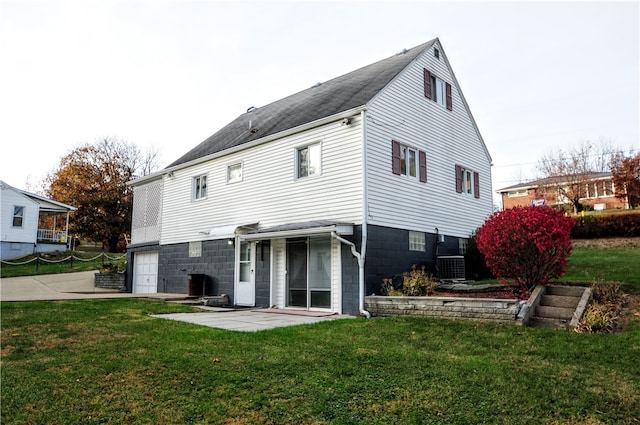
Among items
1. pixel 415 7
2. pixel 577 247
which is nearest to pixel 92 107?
pixel 415 7

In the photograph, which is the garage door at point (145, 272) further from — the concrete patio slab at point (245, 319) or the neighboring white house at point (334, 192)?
the concrete patio slab at point (245, 319)

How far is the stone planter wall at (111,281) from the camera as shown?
63.1 ft

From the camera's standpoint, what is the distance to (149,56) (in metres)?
12.7

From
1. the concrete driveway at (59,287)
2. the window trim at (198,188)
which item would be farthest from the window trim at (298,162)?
the concrete driveway at (59,287)

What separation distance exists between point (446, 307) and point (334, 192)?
14.2 feet

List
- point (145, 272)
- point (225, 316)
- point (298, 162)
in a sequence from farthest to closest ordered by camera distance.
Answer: point (145, 272)
point (298, 162)
point (225, 316)

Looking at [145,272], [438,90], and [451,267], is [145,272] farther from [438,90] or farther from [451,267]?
[438,90]

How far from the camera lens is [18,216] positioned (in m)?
28.8

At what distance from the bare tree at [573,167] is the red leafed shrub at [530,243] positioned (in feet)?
80.6

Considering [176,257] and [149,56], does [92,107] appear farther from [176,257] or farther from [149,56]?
[176,257]

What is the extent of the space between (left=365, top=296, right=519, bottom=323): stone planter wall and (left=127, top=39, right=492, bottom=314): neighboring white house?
65 centimetres

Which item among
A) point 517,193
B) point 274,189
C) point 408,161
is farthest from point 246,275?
point 517,193

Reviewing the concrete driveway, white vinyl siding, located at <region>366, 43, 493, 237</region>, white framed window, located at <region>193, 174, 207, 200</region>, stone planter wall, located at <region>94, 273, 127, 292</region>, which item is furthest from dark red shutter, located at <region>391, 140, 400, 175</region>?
stone planter wall, located at <region>94, 273, 127, 292</region>

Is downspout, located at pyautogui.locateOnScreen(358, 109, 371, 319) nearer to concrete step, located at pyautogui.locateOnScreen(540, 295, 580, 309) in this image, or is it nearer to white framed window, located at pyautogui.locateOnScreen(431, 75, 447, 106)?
concrete step, located at pyautogui.locateOnScreen(540, 295, 580, 309)
